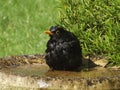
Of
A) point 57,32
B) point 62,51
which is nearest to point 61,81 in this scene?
point 62,51

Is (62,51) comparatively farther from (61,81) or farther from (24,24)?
(24,24)

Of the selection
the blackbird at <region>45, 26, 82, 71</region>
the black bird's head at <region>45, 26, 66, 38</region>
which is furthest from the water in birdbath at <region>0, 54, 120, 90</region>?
the black bird's head at <region>45, 26, 66, 38</region>

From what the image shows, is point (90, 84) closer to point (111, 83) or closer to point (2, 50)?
point (111, 83)

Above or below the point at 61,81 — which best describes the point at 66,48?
above

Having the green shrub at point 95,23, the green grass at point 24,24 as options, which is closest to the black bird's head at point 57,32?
the green shrub at point 95,23

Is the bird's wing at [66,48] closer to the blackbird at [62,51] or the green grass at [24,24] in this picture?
the blackbird at [62,51]

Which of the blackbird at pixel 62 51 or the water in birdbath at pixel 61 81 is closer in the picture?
the water in birdbath at pixel 61 81
